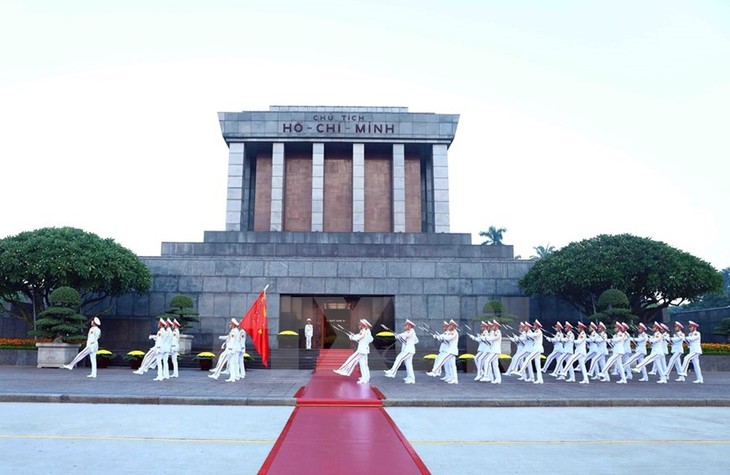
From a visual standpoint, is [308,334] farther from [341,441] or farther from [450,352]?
[341,441]

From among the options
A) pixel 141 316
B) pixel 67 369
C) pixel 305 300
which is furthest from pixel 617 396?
pixel 141 316

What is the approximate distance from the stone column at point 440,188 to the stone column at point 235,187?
43.6 feet

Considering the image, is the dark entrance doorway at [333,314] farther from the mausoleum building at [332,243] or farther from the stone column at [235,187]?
the stone column at [235,187]

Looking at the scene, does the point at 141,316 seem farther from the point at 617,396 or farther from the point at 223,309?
the point at 617,396

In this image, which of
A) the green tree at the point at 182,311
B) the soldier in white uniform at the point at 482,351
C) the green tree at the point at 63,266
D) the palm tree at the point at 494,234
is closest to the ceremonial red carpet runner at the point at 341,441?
the soldier in white uniform at the point at 482,351

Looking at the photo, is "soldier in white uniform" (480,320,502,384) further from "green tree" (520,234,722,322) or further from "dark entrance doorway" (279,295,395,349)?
"dark entrance doorway" (279,295,395,349)

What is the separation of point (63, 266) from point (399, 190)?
2173 cm

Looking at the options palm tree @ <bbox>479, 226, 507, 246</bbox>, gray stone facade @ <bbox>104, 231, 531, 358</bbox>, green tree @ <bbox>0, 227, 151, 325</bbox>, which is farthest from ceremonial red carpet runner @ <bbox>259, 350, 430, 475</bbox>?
palm tree @ <bbox>479, 226, 507, 246</bbox>

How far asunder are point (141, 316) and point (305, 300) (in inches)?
317

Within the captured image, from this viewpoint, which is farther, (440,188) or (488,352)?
(440,188)

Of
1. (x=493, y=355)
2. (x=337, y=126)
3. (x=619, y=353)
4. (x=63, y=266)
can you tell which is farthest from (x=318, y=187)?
(x=619, y=353)

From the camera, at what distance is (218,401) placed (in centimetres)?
1270

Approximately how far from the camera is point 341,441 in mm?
8281

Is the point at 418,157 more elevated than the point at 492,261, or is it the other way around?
the point at 418,157
